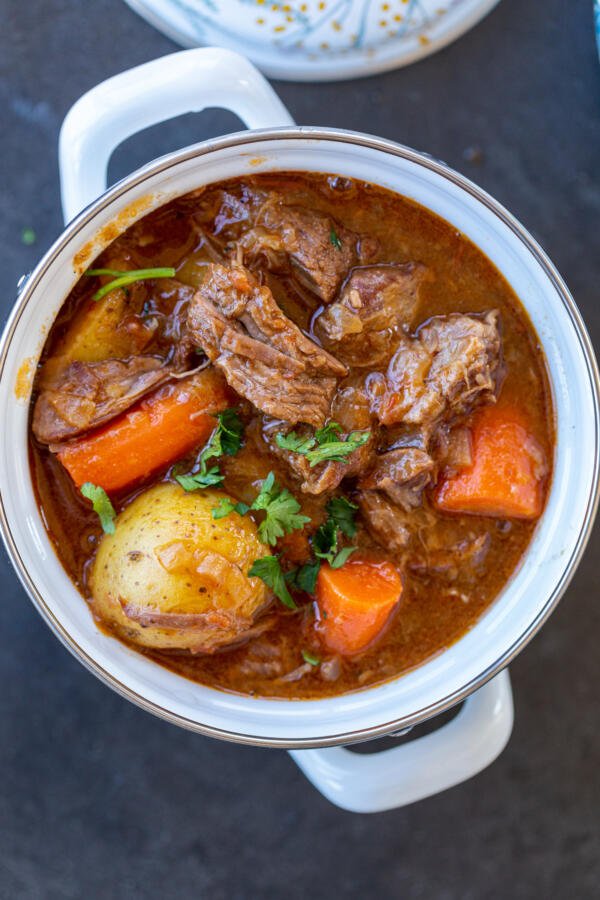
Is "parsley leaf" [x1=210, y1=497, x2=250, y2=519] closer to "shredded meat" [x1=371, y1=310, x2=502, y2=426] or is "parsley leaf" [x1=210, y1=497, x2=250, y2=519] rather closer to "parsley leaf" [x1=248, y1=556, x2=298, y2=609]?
"parsley leaf" [x1=248, y1=556, x2=298, y2=609]

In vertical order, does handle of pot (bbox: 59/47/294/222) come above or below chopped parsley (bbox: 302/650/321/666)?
above

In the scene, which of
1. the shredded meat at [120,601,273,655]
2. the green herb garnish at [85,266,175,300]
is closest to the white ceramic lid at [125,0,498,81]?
the green herb garnish at [85,266,175,300]

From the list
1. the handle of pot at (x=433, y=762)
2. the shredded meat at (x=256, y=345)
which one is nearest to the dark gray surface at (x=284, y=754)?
the handle of pot at (x=433, y=762)

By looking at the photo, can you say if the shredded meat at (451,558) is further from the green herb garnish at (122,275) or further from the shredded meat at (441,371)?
the green herb garnish at (122,275)

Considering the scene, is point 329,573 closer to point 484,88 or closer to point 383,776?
point 383,776

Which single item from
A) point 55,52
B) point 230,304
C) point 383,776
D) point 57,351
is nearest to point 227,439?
point 230,304
